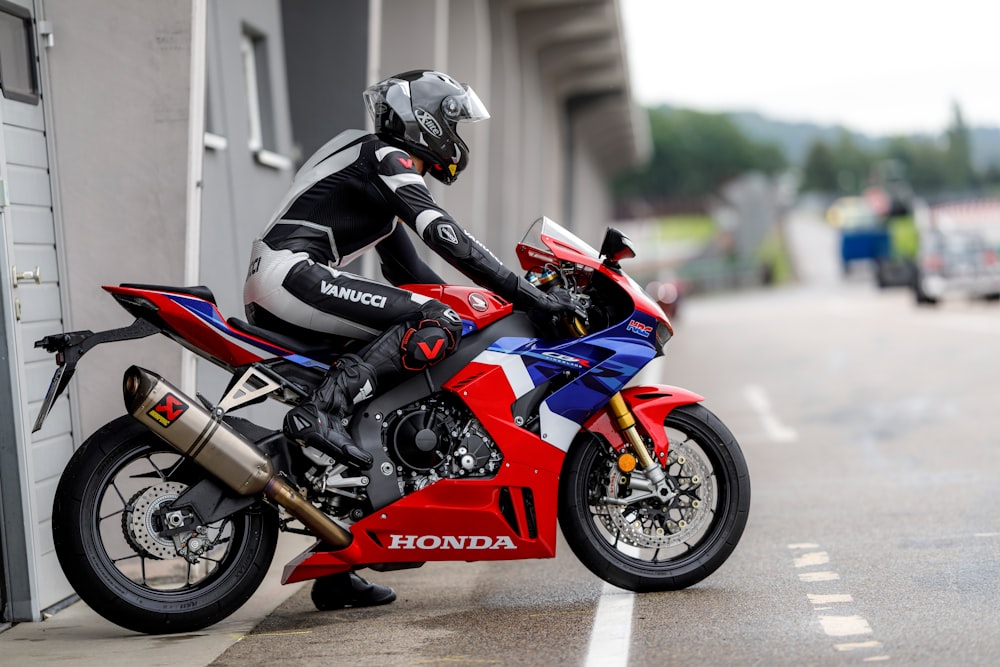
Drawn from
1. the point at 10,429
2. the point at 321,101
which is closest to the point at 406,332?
the point at 10,429

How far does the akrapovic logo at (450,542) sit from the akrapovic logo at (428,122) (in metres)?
1.63

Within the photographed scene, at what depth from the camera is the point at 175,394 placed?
5.57m

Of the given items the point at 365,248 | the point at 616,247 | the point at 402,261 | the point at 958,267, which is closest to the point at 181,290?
the point at 365,248

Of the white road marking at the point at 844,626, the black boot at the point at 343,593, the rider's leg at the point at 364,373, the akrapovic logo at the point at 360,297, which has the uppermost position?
the akrapovic logo at the point at 360,297

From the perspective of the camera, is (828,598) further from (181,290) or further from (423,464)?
(181,290)

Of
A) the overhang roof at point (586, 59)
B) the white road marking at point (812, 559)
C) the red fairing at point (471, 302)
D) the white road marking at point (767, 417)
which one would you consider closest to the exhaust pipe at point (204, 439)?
the red fairing at point (471, 302)

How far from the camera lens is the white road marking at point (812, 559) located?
6.70 metres

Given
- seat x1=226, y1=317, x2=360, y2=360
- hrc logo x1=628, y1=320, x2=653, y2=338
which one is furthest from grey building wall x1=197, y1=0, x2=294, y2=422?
hrc logo x1=628, y1=320, x2=653, y2=338

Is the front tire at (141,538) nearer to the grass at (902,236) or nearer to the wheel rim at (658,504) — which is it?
the wheel rim at (658,504)

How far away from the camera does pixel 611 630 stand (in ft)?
17.7

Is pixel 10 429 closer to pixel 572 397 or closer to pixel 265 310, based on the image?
pixel 265 310

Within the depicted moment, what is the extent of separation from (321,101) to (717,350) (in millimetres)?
13177

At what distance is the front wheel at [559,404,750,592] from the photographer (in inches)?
238

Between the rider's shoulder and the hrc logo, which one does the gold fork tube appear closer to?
the hrc logo
